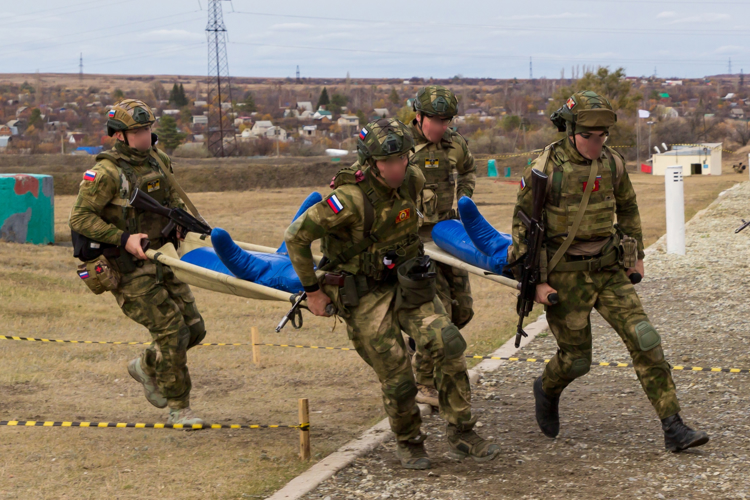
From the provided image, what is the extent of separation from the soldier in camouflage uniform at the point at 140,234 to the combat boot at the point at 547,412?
242cm

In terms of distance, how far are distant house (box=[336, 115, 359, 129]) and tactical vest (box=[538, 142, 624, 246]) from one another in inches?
3562

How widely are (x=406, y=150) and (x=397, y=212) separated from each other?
0.37 metres

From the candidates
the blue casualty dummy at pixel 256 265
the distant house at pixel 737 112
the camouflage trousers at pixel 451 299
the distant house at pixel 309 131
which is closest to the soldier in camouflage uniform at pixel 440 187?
the camouflage trousers at pixel 451 299

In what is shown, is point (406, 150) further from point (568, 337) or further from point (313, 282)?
point (568, 337)

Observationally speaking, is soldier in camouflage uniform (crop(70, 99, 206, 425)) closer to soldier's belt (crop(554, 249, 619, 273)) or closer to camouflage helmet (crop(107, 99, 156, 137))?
camouflage helmet (crop(107, 99, 156, 137))

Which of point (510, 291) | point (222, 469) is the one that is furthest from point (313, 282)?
point (510, 291)

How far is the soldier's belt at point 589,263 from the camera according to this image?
5.21m

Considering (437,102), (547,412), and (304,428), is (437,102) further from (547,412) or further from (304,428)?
(304,428)

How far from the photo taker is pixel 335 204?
16.0ft

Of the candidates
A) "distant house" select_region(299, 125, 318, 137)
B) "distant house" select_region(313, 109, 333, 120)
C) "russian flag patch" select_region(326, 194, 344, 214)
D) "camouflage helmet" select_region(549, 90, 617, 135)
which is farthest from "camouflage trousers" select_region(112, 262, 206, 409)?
"distant house" select_region(313, 109, 333, 120)

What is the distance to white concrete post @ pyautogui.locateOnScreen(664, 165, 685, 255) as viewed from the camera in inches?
543

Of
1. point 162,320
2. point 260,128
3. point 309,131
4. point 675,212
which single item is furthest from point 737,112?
point 162,320

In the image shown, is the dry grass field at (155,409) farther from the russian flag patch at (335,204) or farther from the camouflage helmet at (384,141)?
the camouflage helmet at (384,141)

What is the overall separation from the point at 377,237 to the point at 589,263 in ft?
4.23
